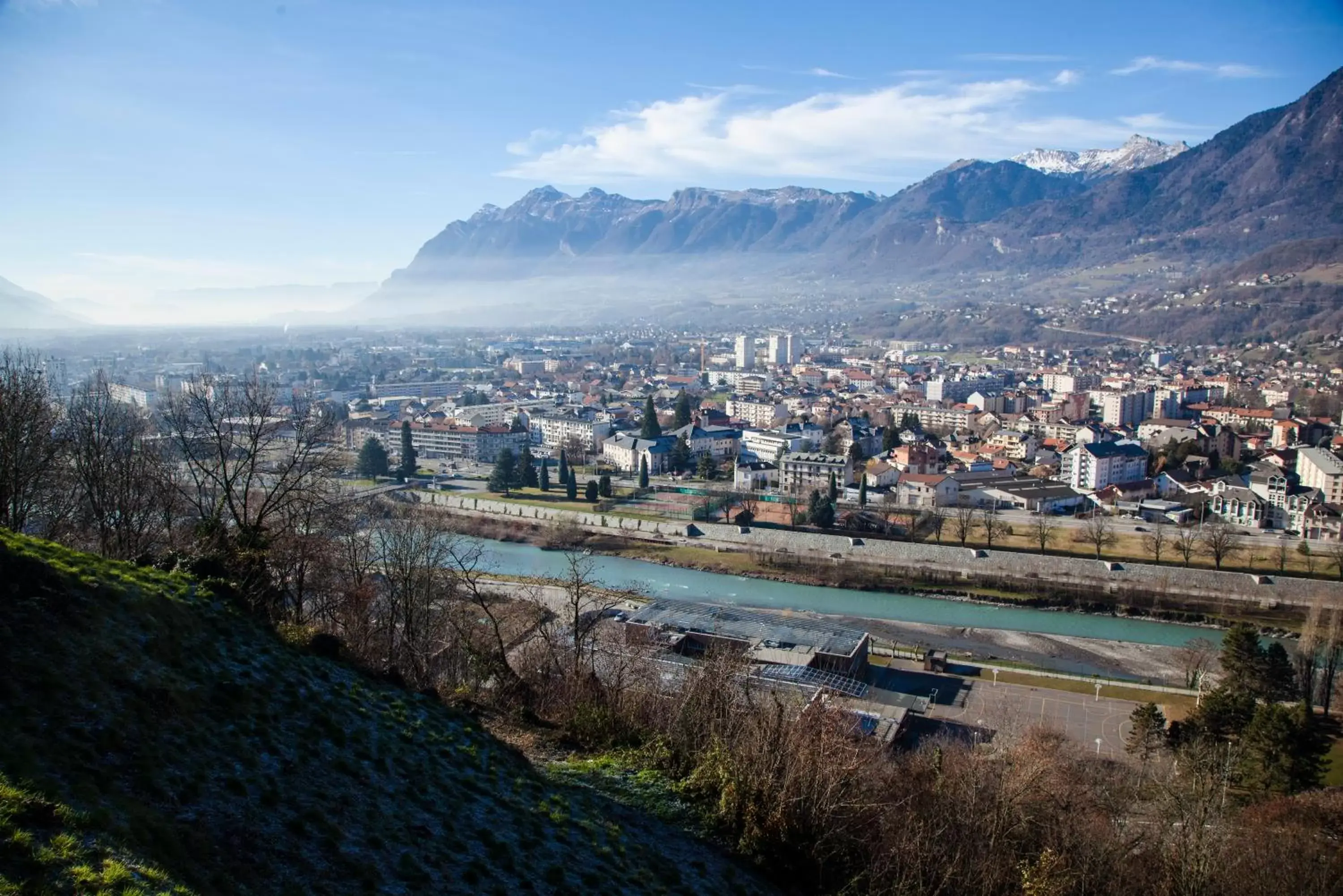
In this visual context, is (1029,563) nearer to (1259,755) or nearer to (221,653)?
(1259,755)

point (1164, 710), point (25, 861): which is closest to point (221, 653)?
point (25, 861)

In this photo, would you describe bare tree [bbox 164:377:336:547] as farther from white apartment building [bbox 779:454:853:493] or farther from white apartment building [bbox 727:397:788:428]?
white apartment building [bbox 727:397:788:428]

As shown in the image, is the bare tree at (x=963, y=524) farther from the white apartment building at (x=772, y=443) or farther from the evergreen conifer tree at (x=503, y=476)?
the evergreen conifer tree at (x=503, y=476)

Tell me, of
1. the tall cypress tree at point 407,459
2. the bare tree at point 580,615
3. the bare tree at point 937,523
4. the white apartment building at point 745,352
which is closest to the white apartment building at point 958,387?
the white apartment building at point 745,352

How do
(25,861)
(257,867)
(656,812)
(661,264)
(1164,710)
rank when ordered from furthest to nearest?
(661,264), (1164,710), (656,812), (257,867), (25,861)

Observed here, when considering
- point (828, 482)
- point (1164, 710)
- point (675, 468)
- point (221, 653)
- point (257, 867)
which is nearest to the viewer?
point (257, 867)

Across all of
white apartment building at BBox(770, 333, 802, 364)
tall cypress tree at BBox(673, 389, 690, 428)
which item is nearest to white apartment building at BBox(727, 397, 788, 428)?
tall cypress tree at BBox(673, 389, 690, 428)

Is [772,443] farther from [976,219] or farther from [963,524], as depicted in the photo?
[976,219]
